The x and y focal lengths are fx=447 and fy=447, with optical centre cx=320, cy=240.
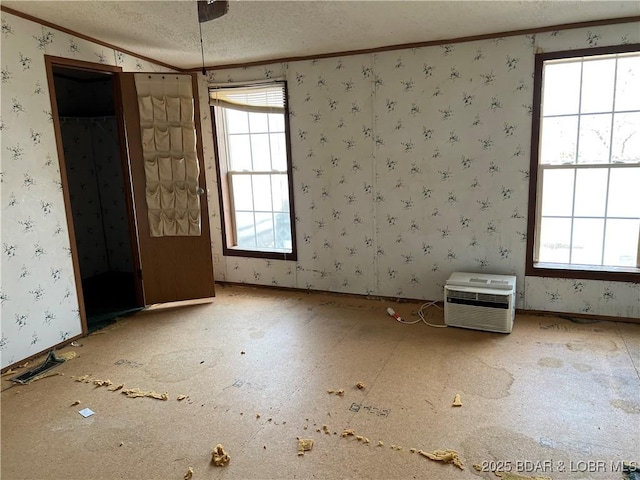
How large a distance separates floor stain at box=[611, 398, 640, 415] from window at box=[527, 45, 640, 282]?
1319 mm

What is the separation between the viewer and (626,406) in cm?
238

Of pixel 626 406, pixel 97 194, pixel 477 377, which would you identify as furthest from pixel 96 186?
pixel 626 406

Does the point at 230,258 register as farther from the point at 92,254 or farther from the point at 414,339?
the point at 414,339

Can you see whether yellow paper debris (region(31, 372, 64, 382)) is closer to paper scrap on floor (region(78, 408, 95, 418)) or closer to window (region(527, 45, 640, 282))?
paper scrap on floor (region(78, 408, 95, 418))

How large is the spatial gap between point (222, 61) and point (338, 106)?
3.92 ft

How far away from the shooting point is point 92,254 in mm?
5203

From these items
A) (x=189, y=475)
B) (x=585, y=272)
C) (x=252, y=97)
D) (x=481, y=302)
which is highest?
(x=252, y=97)

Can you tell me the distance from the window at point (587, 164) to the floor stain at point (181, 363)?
2.63 meters

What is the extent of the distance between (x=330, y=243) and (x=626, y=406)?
264 centimetres

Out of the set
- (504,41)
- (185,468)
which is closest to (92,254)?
(185,468)

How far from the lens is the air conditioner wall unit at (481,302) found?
3340mm

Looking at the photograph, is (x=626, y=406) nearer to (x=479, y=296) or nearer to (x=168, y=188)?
(x=479, y=296)

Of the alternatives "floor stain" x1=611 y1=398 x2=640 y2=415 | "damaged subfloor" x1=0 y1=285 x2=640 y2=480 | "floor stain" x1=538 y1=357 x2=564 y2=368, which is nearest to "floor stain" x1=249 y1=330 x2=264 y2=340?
"damaged subfloor" x1=0 y1=285 x2=640 y2=480

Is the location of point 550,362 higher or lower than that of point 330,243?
lower
